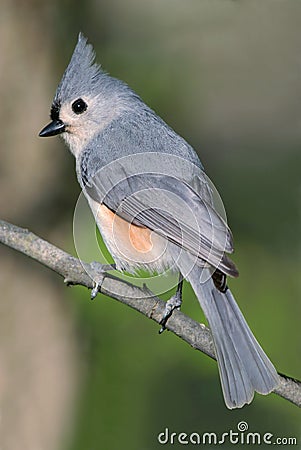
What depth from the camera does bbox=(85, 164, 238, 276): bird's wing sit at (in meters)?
1.35

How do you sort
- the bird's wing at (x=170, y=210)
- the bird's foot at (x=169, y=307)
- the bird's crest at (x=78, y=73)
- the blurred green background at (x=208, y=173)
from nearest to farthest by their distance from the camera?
1. the bird's wing at (x=170, y=210)
2. the bird's foot at (x=169, y=307)
3. the bird's crest at (x=78, y=73)
4. the blurred green background at (x=208, y=173)

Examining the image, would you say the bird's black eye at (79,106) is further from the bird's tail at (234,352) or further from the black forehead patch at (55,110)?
the bird's tail at (234,352)

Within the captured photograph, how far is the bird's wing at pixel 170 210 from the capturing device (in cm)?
135

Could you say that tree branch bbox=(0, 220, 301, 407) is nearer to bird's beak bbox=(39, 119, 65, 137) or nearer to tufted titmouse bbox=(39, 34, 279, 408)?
tufted titmouse bbox=(39, 34, 279, 408)

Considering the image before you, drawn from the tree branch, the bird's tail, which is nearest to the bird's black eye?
the tree branch

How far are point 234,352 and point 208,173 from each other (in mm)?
655

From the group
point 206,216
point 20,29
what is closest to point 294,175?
point 206,216

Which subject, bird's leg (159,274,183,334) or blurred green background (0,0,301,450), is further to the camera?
blurred green background (0,0,301,450)

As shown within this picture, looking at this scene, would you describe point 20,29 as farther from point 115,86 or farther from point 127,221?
point 127,221

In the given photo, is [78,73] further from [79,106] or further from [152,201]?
[152,201]

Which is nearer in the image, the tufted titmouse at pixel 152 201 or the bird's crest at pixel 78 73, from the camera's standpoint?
the tufted titmouse at pixel 152 201

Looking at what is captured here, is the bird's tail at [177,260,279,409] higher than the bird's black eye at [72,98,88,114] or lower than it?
lower

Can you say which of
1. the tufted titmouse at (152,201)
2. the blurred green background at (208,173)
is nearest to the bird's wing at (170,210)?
the tufted titmouse at (152,201)

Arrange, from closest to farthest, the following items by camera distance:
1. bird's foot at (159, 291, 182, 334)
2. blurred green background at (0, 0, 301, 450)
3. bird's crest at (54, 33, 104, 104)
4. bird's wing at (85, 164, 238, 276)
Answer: bird's wing at (85, 164, 238, 276)
bird's foot at (159, 291, 182, 334)
bird's crest at (54, 33, 104, 104)
blurred green background at (0, 0, 301, 450)
